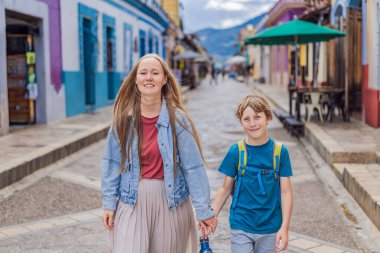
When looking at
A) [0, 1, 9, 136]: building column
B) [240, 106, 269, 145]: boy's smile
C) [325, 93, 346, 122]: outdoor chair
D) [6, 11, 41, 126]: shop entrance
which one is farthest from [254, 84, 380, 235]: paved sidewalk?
[6, 11, 41, 126]: shop entrance

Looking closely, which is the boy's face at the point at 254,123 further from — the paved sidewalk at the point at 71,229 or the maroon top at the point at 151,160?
the paved sidewalk at the point at 71,229

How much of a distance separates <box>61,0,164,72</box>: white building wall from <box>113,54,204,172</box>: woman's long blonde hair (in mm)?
10628

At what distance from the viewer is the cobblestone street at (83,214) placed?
15.5 ft

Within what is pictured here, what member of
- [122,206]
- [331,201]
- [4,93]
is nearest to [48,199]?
[331,201]

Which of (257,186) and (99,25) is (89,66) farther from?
(257,186)

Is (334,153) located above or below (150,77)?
below

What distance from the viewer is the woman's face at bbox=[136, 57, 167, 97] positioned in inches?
118

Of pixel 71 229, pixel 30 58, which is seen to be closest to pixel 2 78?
pixel 30 58

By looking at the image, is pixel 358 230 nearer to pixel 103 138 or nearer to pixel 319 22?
pixel 103 138

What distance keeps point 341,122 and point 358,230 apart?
6826mm

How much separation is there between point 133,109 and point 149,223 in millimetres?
612

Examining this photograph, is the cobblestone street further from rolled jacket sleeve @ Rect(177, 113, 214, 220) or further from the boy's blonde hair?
the boy's blonde hair

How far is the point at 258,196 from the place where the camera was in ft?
10.1

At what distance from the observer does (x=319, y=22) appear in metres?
18.4
